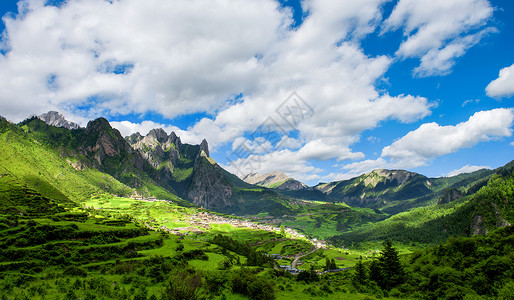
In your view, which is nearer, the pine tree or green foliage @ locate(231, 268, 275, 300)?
green foliage @ locate(231, 268, 275, 300)

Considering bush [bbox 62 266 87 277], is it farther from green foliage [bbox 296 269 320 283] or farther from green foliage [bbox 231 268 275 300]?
green foliage [bbox 296 269 320 283]

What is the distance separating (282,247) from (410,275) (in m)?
117

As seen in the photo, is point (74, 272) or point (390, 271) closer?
point (74, 272)

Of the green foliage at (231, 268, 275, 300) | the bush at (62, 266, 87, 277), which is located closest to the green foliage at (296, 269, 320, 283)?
the green foliage at (231, 268, 275, 300)

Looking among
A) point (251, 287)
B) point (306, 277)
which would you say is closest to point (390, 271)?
point (306, 277)

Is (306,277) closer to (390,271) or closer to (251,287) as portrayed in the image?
(390,271)

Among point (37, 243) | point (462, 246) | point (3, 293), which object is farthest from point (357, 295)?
point (37, 243)

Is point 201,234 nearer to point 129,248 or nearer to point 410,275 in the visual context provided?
point 129,248

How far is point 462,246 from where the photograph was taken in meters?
48.8

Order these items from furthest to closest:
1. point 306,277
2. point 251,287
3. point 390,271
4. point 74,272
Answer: point 306,277 < point 390,271 < point 74,272 < point 251,287

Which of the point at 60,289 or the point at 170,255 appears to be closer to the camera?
the point at 60,289

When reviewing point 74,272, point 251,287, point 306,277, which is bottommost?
point 306,277

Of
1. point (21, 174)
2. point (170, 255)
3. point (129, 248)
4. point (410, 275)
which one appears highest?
point (21, 174)

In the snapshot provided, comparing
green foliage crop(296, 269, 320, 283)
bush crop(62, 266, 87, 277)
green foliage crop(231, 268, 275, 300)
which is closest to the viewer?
green foliage crop(231, 268, 275, 300)
